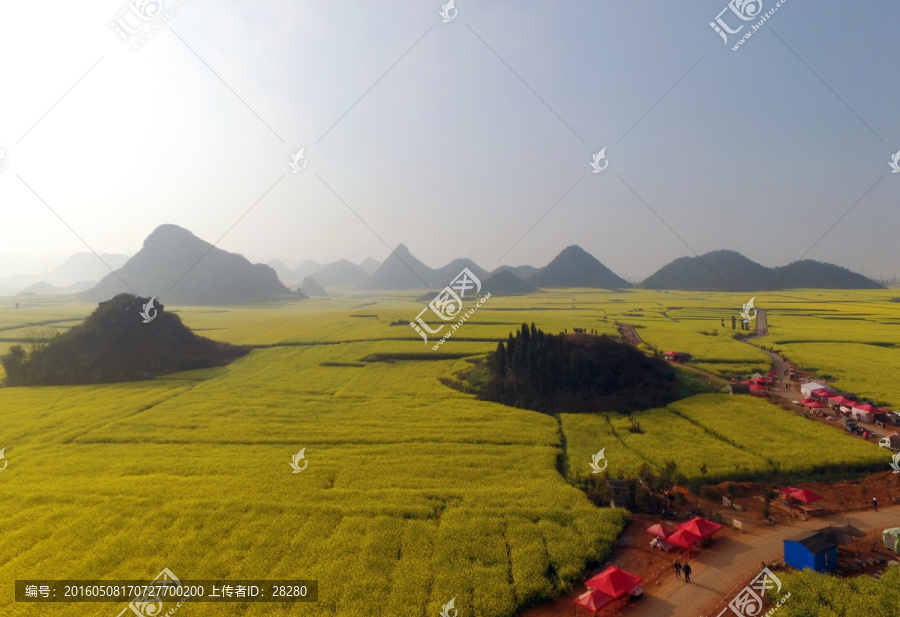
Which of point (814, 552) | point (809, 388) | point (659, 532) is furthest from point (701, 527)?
point (809, 388)

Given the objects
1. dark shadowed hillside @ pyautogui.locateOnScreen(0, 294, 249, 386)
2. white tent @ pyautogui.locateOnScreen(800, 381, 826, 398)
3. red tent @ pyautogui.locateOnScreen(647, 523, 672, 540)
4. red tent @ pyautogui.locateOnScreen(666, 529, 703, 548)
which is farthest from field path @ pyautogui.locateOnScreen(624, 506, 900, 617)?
dark shadowed hillside @ pyautogui.locateOnScreen(0, 294, 249, 386)

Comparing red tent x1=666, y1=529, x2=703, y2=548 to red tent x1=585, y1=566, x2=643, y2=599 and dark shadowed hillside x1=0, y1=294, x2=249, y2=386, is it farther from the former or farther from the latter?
dark shadowed hillside x1=0, y1=294, x2=249, y2=386

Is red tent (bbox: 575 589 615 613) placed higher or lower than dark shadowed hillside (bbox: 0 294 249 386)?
lower

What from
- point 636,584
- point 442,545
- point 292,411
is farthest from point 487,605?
point 292,411

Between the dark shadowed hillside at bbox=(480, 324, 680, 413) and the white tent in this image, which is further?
the white tent

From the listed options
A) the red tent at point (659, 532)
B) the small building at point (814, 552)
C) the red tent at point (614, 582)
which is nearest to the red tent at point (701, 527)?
the red tent at point (659, 532)

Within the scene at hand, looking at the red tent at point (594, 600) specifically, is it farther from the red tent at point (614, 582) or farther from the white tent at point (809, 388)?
the white tent at point (809, 388)

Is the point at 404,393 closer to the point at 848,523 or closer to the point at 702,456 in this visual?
the point at 702,456
